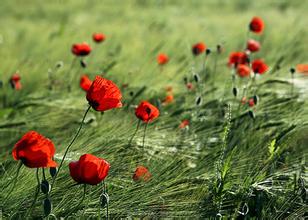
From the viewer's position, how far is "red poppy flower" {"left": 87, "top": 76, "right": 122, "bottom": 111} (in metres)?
1.33

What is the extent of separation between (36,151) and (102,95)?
231mm

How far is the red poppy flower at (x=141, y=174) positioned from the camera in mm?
1377

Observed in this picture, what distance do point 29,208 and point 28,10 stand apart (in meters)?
4.24

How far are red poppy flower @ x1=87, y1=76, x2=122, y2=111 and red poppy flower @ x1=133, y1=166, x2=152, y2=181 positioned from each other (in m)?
A: 0.15

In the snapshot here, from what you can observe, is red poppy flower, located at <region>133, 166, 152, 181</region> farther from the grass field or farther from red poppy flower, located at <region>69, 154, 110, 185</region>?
red poppy flower, located at <region>69, 154, 110, 185</region>

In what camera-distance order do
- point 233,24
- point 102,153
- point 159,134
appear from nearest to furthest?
point 102,153 < point 159,134 < point 233,24

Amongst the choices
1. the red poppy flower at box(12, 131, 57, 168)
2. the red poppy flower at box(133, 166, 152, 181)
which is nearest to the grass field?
the red poppy flower at box(133, 166, 152, 181)

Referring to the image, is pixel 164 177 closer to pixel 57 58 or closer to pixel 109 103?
pixel 109 103

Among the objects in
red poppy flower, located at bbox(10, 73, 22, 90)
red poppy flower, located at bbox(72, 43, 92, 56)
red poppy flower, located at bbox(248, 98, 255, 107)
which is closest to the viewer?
red poppy flower, located at bbox(248, 98, 255, 107)

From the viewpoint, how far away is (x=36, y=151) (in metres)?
1.17

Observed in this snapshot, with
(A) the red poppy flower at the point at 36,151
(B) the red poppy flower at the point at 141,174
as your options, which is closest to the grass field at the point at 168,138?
(B) the red poppy flower at the point at 141,174

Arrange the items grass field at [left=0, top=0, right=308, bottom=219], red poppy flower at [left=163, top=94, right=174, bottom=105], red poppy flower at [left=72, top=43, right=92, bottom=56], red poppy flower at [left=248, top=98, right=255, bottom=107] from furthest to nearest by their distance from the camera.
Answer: red poppy flower at [left=72, top=43, right=92, bottom=56], red poppy flower at [left=163, top=94, right=174, bottom=105], red poppy flower at [left=248, top=98, right=255, bottom=107], grass field at [left=0, top=0, right=308, bottom=219]

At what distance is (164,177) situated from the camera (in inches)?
56.5

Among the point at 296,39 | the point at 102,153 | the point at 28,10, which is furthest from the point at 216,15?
the point at 102,153
